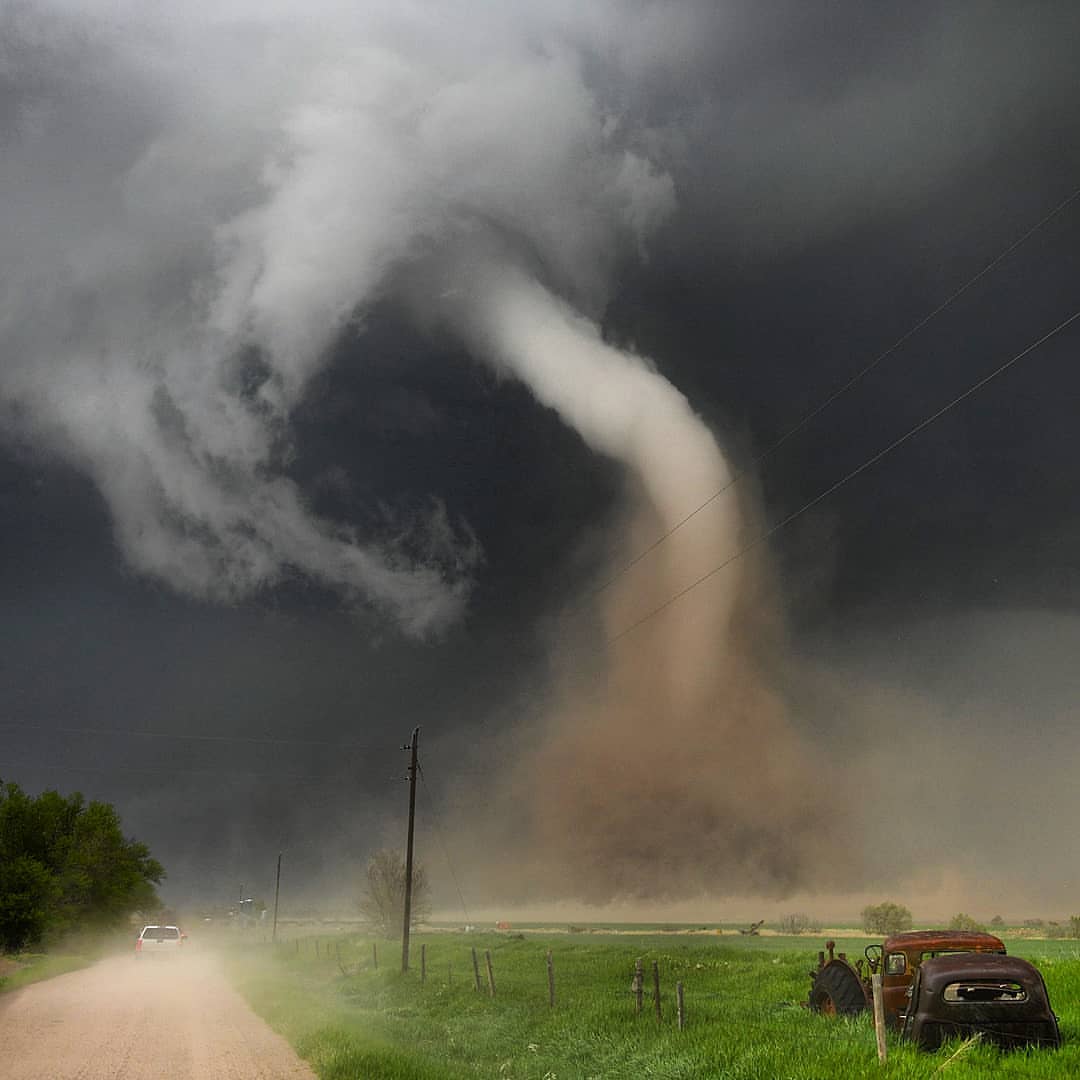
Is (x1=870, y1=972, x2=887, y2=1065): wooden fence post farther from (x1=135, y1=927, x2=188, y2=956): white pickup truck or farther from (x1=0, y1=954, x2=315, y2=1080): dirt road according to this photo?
(x1=135, y1=927, x2=188, y2=956): white pickup truck

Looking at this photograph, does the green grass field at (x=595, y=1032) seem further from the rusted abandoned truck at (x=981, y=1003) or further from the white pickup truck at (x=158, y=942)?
the white pickup truck at (x=158, y=942)

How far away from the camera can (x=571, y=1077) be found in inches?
666

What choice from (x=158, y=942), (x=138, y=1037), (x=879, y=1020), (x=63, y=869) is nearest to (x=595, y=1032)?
(x=879, y=1020)

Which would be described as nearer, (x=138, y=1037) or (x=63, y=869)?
(x=138, y=1037)

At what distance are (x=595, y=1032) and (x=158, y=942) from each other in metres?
38.6

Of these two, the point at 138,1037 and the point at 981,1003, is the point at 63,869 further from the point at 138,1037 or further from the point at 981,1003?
the point at 981,1003

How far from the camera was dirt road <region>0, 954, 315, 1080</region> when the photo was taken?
16.5 metres

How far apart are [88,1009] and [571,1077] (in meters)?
18.5

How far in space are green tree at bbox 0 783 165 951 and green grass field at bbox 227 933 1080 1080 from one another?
4669 cm

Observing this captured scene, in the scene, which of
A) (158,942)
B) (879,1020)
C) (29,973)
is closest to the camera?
(879,1020)

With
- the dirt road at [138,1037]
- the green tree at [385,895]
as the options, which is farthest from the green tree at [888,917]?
the dirt road at [138,1037]

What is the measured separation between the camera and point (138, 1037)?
21.3 m

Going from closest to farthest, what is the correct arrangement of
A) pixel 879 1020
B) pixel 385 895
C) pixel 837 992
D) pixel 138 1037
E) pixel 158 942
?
pixel 879 1020 < pixel 837 992 < pixel 138 1037 < pixel 158 942 < pixel 385 895

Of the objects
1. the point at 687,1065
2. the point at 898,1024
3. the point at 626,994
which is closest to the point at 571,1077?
the point at 687,1065
